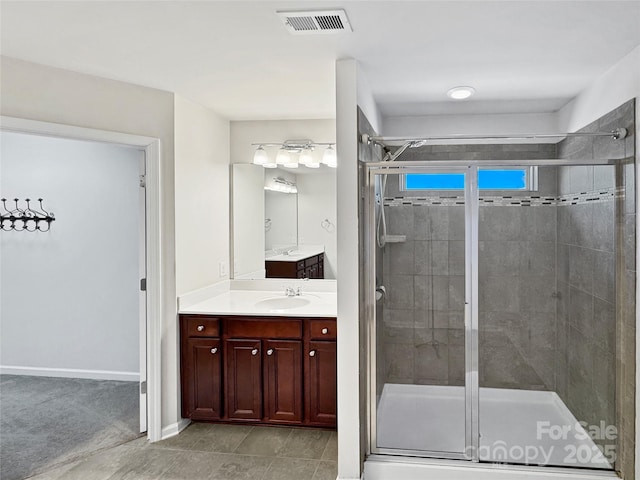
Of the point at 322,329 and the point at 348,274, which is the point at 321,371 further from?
the point at 348,274

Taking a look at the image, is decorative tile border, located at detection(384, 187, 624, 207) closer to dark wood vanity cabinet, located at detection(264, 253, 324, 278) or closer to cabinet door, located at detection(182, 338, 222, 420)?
dark wood vanity cabinet, located at detection(264, 253, 324, 278)

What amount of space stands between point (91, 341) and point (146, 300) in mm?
1629

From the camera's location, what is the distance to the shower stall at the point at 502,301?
2789 mm

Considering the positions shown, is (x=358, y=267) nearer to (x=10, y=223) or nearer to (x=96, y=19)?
(x=96, y=19)

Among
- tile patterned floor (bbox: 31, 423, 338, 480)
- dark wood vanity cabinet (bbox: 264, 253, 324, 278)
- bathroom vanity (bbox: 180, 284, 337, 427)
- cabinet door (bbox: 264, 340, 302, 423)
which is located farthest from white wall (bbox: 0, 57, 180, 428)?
dark wood vanity cabinet (bbox: 264, 253, 324, 278)

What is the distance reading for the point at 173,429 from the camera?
11.3 ft

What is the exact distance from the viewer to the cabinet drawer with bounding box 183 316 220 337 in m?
3.48

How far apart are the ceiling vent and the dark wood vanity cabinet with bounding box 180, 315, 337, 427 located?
1852mm

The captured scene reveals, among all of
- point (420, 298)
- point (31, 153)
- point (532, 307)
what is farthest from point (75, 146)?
point (532, 307)

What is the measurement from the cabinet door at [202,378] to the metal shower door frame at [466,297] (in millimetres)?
1163

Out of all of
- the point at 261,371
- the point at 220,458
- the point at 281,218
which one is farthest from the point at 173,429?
the point at 281,218

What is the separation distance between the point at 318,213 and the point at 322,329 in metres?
1.16

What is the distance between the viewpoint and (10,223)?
4668 mm

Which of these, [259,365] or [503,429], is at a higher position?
[259,365]
